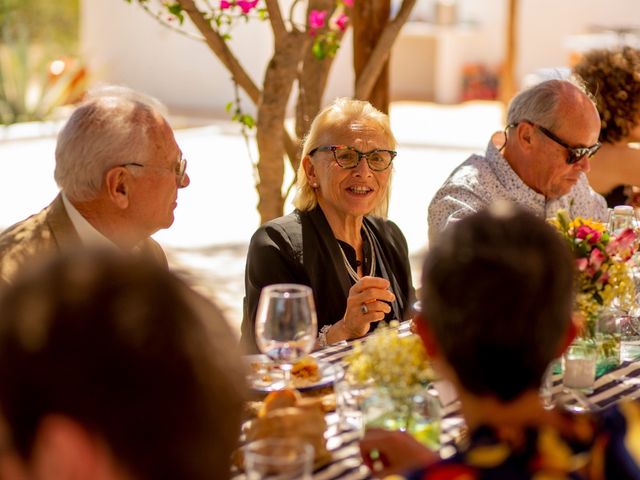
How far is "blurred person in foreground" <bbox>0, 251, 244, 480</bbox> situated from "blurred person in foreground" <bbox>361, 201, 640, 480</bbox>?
481 millimetres

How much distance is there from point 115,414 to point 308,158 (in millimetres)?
2585

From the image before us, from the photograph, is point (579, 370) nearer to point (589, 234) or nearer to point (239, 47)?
point (589, 234)

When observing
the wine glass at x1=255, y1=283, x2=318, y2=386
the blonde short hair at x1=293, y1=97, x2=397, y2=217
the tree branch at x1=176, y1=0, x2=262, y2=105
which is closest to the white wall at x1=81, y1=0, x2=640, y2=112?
the tree branch at x1=176, y1=0, x2=262, y2=105

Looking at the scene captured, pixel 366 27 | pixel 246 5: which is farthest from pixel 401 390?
pixel 366 27

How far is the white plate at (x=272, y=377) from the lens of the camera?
8.53 feet

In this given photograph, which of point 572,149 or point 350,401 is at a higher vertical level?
point 572,149

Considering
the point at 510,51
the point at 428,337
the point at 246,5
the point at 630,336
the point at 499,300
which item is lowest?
the point at 510,51

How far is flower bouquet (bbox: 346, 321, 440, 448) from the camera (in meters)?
2.22

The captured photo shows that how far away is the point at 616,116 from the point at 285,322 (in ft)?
9.46

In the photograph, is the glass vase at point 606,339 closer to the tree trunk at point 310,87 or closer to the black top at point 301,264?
the black top at point 301,264

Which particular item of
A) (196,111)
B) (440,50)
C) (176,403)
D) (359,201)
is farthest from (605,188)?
(440,50)

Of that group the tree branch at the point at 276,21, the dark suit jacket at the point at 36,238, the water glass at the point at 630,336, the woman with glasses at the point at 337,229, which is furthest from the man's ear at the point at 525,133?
the dark suit jacket at the point at 36,238

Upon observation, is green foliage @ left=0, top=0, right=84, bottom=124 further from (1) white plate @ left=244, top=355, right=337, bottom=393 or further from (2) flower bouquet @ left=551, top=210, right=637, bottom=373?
(2) flower bouquet @ left=551, top=210, right=637, bottom=373

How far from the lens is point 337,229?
366 centimetres
